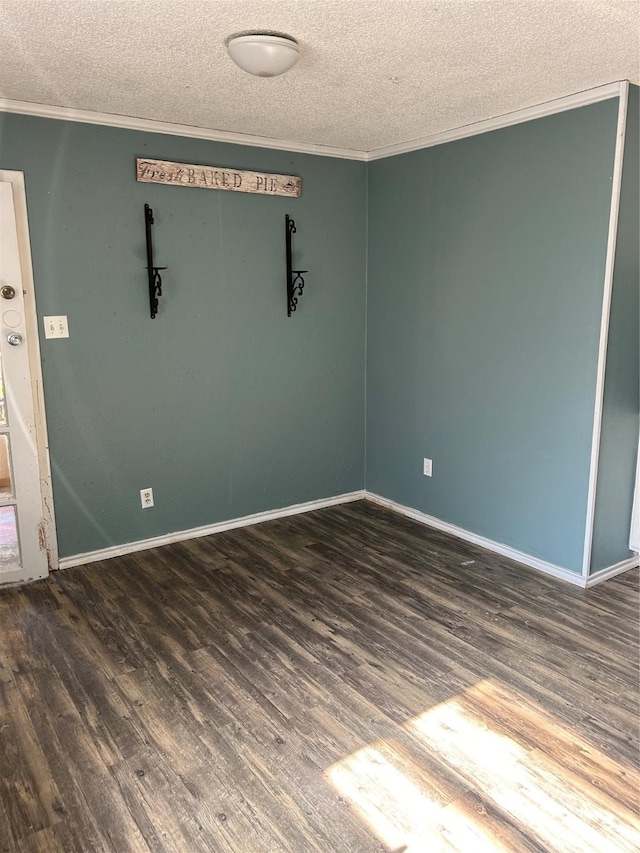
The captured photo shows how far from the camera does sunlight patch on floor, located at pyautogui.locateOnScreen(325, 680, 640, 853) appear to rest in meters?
1.68

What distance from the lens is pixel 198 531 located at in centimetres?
374

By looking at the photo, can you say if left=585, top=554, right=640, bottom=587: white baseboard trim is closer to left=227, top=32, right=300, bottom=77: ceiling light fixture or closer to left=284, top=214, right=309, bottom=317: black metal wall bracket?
left=284, top=214, right=309, bottom=317: black metal wall bracket

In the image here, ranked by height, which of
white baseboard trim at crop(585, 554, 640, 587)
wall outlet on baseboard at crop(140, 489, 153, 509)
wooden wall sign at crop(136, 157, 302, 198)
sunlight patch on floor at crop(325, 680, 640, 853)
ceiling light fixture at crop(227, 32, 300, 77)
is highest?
ceiling light fixture at crop(227, 32, 300, 77)

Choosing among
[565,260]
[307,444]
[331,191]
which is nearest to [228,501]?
[307,444]

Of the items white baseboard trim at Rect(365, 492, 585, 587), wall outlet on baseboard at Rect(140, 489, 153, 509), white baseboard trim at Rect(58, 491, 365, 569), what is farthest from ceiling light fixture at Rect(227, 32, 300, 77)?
white baseboard trim at Rect(365, 492, 585, 587)

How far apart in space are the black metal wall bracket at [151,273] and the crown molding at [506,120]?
59.1 inches

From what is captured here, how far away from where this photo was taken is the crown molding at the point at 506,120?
270 cm

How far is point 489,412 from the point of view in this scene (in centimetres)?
343

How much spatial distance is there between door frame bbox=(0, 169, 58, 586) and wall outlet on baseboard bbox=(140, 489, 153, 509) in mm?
465

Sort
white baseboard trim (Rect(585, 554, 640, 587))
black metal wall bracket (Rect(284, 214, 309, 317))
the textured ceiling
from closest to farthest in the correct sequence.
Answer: the textured ceiling < white baseboard trim (Rect(585, 554, 640, 587)) < black metal wall bracket (Rect(284, 214, 309, 317))

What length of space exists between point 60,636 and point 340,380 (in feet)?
7.38

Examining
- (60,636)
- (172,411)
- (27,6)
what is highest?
(27,6)

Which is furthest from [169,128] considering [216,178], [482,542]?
[482,542]

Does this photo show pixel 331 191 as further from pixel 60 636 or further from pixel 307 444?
pixel 60 636
